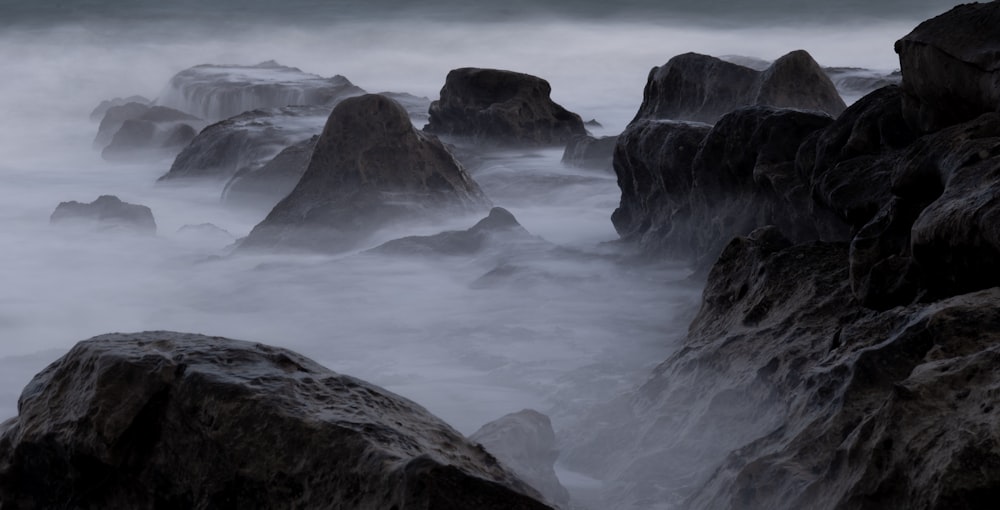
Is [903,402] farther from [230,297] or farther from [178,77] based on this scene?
Result: [178,77]

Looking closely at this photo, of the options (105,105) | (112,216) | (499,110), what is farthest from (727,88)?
(105,105)

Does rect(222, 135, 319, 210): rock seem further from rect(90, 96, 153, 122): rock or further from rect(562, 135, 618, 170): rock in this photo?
rect(90, 96, 153, 122): rock

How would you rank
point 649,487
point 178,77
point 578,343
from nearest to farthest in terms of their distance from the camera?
point 649,487, point 578,343, point 178,77

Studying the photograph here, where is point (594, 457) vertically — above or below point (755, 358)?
below

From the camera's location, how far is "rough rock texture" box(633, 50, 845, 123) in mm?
10633

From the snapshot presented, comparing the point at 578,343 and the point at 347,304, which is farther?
the point at 347,304

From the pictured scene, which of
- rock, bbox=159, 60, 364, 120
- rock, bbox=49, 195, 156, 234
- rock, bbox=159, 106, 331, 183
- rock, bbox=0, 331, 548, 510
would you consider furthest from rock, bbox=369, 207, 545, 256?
rock, bbox=159, 60, 364, 120

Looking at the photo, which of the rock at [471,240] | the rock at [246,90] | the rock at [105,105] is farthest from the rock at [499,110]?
the rock at [105,105]

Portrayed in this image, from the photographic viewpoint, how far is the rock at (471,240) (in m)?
9.85

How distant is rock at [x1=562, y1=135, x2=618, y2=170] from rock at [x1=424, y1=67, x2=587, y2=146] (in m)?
1.07

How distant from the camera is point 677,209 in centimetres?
837

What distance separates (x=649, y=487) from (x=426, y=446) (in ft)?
5.29

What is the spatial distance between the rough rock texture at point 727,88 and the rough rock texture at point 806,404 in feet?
19.3

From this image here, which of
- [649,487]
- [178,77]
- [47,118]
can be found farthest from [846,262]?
[47,118]
